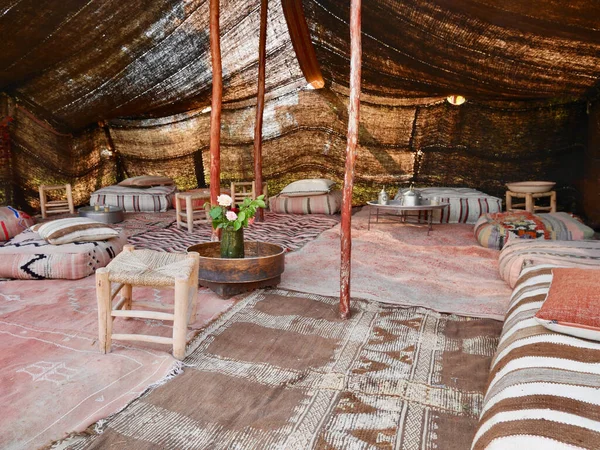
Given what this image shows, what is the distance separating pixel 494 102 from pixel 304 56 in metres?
2.79

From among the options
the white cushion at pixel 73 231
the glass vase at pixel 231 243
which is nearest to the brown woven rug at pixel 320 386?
the glass vase at pixel 231 243

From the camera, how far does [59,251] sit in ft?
10.6

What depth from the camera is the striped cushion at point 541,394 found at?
101 centimetres

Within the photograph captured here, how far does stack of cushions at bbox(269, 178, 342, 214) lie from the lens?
6.51 m

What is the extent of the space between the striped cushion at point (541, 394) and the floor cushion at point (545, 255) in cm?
132

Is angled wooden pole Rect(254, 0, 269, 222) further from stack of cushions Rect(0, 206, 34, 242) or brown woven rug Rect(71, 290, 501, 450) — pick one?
brown woven rug Rect(71, 290, 501, 450)

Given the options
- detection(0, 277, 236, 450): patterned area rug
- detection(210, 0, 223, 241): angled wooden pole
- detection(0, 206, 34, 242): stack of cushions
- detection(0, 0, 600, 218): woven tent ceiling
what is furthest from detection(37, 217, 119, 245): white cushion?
detection(0, 0, 600, 218): woven tent ceiling

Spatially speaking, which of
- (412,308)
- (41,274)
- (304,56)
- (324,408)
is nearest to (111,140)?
(304,56)

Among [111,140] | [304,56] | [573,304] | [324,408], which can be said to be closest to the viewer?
[573,304]

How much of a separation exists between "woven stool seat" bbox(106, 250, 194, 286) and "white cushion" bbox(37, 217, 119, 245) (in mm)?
1331

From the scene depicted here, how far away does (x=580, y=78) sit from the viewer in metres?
4.59

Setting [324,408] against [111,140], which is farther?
[111,140]

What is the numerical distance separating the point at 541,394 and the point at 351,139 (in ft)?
5.49

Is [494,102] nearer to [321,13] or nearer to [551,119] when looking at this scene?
[551,119]
